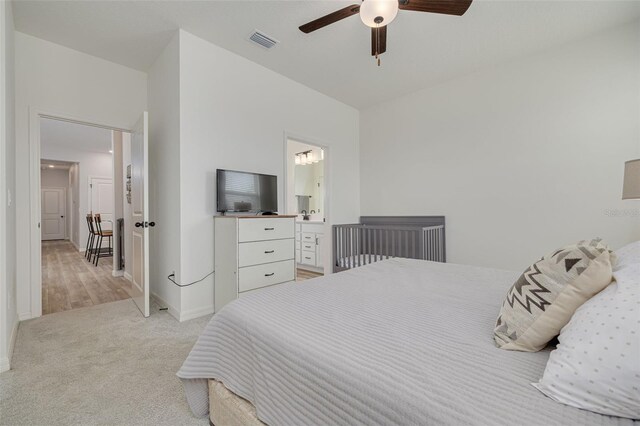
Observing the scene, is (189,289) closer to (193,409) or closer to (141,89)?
(193,409)

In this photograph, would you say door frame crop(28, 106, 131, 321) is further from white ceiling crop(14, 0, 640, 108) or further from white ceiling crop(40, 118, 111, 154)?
white ceiling crop(40, 118, 111, 154)

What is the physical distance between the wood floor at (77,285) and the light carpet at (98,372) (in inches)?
18.4

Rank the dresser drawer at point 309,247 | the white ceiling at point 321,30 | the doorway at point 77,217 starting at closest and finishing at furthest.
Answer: the white ceiling at point 321,30 < the doorway at point 77,217 < the dresser drawer at point 309,247

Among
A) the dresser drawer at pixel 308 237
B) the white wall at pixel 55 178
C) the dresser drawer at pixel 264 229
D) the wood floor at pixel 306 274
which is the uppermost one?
the white wall at pixel 55 178

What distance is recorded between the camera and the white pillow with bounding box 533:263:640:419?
1.73 feet

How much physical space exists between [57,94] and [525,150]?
4930 millimetres

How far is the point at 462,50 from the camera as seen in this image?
9.52ft

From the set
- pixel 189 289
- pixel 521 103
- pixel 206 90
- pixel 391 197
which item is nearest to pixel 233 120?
pixel 206 90

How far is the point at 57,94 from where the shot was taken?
9.13 ft

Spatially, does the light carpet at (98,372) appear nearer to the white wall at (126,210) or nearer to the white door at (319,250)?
the white wall at (126,210)

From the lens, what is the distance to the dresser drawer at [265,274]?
2520 millimetres

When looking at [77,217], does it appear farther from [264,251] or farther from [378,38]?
[378,38]

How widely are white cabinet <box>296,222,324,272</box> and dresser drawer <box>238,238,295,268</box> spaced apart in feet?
5.51

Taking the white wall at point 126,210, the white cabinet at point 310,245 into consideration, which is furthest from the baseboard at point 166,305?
the white cabinet at point 310,245
